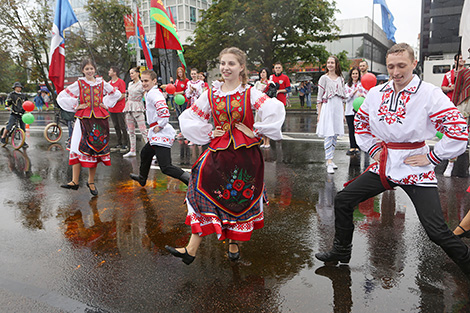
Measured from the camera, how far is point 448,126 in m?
2.96

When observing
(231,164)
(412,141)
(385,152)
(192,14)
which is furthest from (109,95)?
(192,14)

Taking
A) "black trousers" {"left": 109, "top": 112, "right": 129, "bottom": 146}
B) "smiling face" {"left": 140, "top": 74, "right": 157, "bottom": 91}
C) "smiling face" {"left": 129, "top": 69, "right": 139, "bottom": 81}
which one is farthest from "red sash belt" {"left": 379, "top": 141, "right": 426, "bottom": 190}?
"black trousers" {"left": 109, "top": 112, "right": 129, "bottom": 146}

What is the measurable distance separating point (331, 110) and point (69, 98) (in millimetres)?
4675

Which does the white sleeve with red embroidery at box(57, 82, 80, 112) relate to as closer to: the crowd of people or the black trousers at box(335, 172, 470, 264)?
the crowd of people

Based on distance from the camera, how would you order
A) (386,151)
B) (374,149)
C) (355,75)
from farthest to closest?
1. (355,75)
2. (374,149)
3. (386,151)

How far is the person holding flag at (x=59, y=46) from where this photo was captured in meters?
6.98

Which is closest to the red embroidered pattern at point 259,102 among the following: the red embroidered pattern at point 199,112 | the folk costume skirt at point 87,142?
the red embroidered pattern at point 199,112

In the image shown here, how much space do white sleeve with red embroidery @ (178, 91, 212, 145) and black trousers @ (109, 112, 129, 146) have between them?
721 cm

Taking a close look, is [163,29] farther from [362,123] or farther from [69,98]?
[362,123]

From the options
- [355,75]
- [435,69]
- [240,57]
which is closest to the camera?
[240,57]

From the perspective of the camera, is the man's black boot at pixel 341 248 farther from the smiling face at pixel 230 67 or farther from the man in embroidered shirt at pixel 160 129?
the man in embroidered shirt at pixel 160 129

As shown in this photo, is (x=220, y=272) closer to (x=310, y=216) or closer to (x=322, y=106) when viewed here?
(x=310, y=216)

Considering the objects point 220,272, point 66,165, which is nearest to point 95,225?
point 220,272

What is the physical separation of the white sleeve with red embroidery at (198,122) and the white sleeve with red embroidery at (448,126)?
6.39 ft
